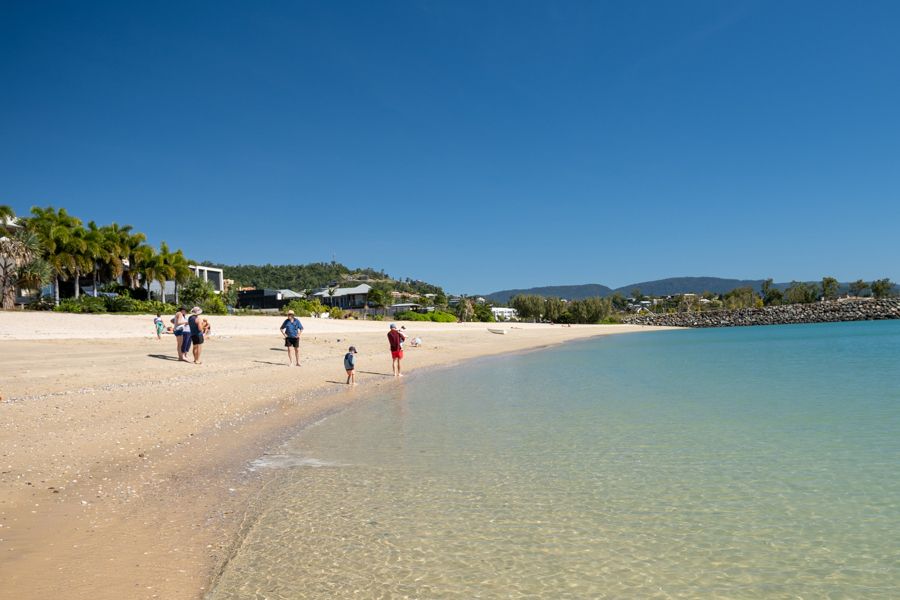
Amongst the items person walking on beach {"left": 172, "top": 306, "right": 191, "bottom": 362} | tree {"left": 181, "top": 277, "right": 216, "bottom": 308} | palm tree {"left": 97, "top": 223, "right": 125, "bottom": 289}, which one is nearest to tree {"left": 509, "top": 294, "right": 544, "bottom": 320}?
tree {"left": 181, "top": 277, "right": 216, "bottom": 308}

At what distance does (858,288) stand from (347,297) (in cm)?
12658

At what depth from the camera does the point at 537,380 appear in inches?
770

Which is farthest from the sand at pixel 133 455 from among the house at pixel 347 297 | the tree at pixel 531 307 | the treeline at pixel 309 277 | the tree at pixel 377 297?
the treeline at pixel 309 277

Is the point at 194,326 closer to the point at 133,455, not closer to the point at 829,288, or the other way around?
the point at 133,455

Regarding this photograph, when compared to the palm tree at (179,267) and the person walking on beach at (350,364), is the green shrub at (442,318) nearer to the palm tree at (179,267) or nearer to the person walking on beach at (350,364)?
the palm tree at (179,267)

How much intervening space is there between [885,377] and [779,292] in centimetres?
13399

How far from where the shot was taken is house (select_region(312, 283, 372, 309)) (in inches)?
3804

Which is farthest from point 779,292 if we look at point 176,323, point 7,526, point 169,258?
point 7,526

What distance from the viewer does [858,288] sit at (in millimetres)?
141250

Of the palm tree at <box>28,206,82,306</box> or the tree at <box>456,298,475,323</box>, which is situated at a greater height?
the palm tree at <box>28,206,82,306</box>

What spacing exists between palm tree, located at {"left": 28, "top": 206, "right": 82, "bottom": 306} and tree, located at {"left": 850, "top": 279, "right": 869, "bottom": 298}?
160962 mm

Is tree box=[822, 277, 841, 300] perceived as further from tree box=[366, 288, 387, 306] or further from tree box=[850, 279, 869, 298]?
tree box=[366, 288, 387, 306]

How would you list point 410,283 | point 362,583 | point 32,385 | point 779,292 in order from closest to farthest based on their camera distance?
point 362,583, point 32,385, point 779,292, point 410,283

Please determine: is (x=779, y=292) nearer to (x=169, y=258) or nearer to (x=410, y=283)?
(x=410, y=283)
